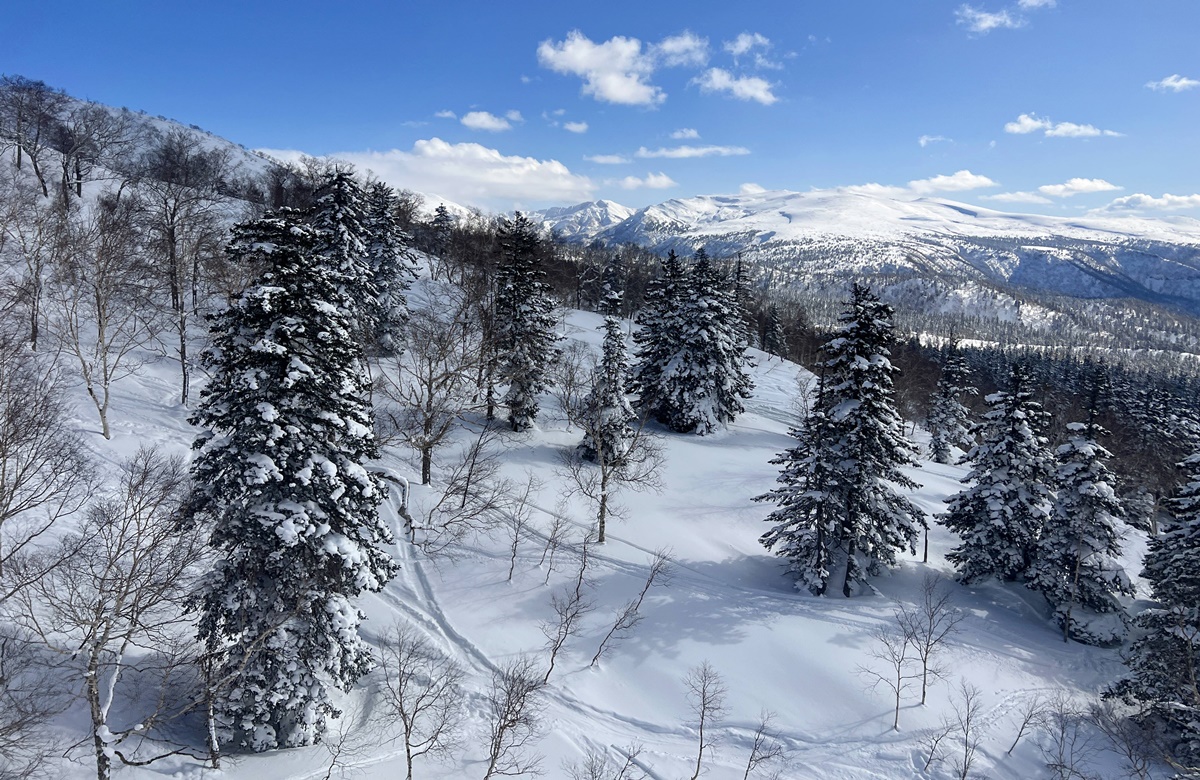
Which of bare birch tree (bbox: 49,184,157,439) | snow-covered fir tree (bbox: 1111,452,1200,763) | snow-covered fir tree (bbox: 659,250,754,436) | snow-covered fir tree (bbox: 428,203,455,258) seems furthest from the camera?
snow-covered fir tree (bbox: 428,203,455,258)

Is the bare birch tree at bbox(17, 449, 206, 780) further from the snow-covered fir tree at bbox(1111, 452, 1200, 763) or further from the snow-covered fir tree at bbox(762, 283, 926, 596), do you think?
the snow-covered fir tree at bbox(1111, 452, 1200, 763)

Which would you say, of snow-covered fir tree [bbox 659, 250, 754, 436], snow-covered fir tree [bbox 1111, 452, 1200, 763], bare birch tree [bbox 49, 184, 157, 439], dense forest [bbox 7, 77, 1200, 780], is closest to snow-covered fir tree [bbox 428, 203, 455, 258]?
dense forest [bbox 7, 77, 1200, 780]

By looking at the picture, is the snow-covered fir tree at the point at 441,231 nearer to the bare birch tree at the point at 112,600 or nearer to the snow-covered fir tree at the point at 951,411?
the snow-covered fir tree at the point at 951,411

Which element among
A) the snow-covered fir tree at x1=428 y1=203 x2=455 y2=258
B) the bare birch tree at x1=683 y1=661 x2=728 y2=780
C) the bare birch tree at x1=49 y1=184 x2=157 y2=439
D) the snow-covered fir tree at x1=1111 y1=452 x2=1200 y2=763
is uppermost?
the snow-covered fir tree at x1=428 y1=203 x2=455 y2=258

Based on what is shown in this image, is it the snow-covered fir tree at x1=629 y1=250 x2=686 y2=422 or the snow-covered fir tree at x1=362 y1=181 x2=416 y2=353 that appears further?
the snow-covered fir tree at x1=362 y1=181 x2=416 y2=353

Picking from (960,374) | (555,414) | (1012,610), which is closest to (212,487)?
(555,414)

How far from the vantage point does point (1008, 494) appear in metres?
25.1

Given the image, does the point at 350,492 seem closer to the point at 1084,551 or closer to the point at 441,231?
the point at 1084,551

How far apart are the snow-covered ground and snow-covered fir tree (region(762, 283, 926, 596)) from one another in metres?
2.11

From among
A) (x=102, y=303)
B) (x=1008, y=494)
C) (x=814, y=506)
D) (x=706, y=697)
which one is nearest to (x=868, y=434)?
(x=814, y=506)

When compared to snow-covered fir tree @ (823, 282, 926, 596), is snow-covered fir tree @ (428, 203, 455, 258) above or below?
above

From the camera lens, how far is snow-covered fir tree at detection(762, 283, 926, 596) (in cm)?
2303

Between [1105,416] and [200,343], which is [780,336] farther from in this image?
[200,343]

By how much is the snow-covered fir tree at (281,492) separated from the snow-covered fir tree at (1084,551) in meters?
27.3
